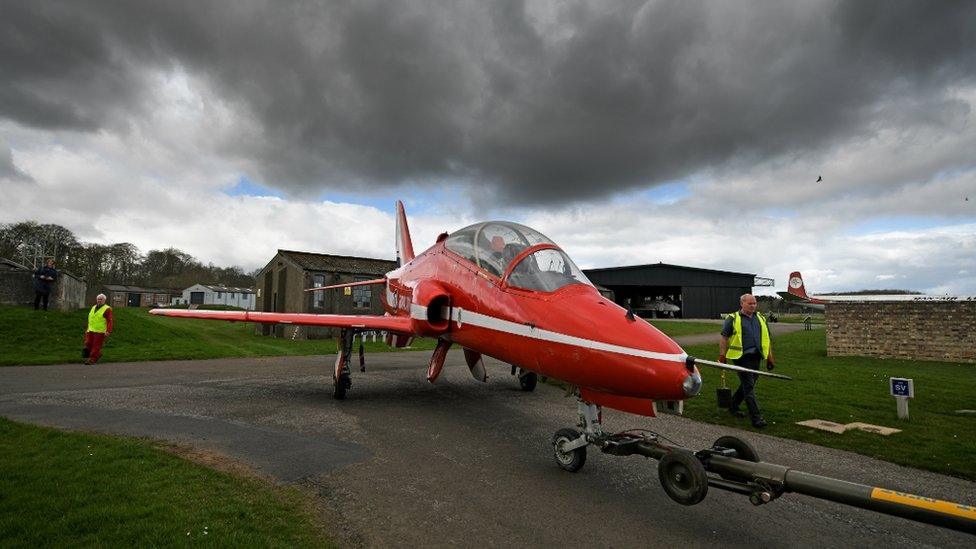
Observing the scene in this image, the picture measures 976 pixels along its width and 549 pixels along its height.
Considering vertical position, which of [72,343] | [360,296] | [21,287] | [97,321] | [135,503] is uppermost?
[21,287]

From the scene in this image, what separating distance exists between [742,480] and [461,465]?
9.35 feet

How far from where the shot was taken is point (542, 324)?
474 cm

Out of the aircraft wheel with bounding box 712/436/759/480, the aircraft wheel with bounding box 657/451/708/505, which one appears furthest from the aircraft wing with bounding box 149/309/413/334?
the aircraft wheel with bounding box 712/436/759/480

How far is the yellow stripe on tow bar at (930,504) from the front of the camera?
228cm

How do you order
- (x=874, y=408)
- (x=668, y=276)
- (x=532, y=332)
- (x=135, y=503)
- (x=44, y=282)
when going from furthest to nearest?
(x=668, y=276), (x=44, y=282), (x=874, y=408), (x=532, y=332), (x=135, y=503)

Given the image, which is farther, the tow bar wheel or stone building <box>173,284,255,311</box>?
stone building <box>173,284,255,311</box>

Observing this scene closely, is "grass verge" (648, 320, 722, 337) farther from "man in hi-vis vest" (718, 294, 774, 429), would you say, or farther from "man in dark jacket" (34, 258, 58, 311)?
"man in dark jacket" (34, 258, 58, 311)

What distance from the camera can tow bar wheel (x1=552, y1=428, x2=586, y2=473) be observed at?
4816 millimetres

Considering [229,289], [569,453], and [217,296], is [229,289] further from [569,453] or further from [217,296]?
Result: [569,453]

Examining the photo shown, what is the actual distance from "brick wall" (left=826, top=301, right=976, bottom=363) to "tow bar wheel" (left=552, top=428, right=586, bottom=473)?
56.8ft

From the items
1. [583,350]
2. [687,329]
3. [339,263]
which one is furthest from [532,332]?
[687,329]

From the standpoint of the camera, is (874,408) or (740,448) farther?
(874,408)

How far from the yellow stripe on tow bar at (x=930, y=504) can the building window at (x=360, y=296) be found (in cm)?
2750

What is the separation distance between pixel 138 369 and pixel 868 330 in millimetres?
23701
